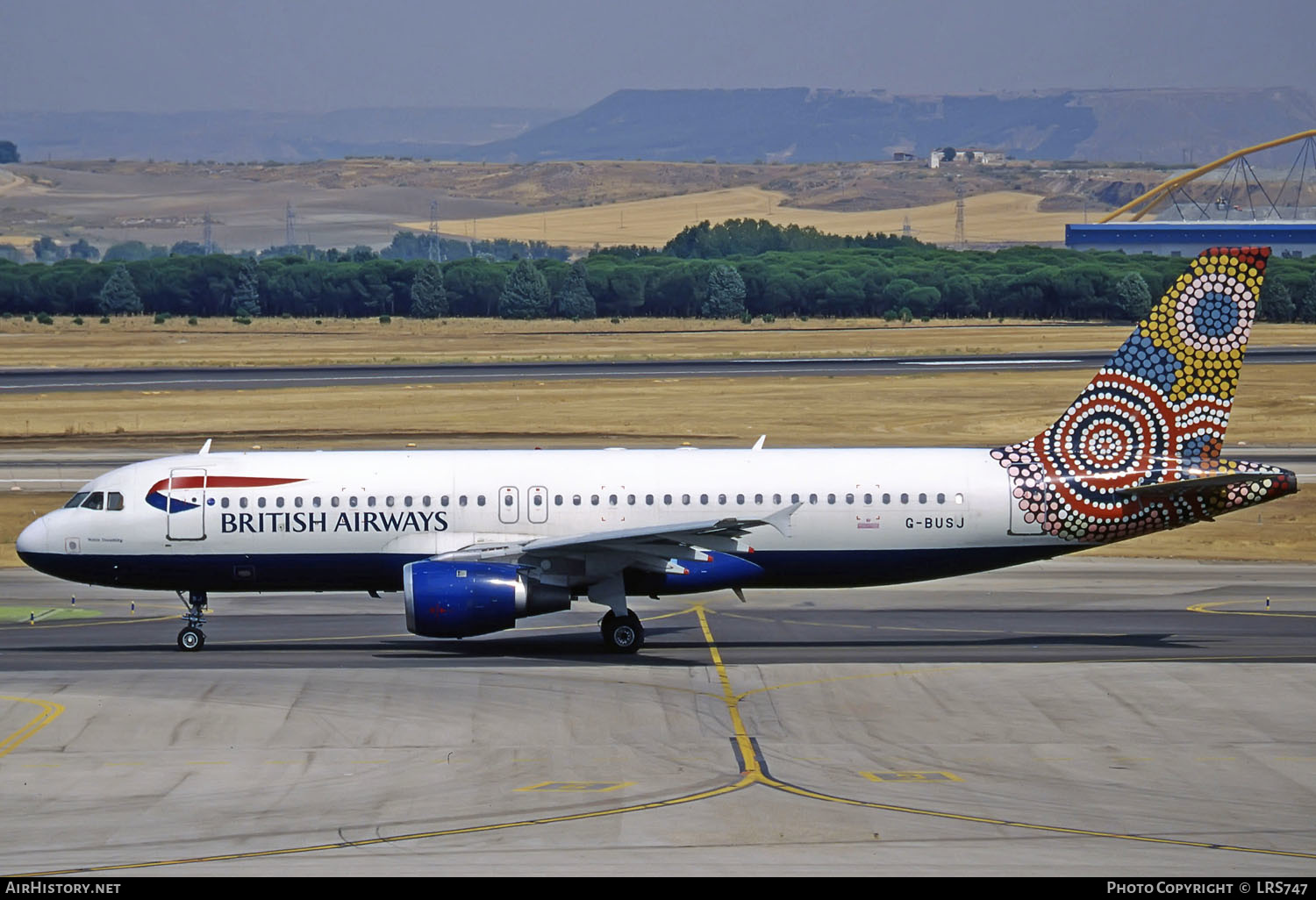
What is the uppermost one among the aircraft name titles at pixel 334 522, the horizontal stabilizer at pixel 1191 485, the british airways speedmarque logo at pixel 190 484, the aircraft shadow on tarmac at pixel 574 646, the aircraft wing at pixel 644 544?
the british airways speedmarque logo at pixel 190 484

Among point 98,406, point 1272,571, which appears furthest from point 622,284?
point 1272,571

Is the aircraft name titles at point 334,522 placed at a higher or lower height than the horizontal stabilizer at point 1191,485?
lower

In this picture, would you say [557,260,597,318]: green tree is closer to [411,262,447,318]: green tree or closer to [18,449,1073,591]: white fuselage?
[411,262,447,318]: green tree

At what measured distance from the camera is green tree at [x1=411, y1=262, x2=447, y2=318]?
14738 centimetres

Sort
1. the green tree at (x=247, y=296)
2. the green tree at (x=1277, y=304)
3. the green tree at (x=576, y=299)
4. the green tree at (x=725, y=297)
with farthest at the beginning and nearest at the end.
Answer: the green tree at (x=247, y=296) → the green tree at (x=576, y=299) → the green tree at (x=725, y=297) → the green tree at (x=1277, y=304)

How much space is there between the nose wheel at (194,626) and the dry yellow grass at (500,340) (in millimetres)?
67135

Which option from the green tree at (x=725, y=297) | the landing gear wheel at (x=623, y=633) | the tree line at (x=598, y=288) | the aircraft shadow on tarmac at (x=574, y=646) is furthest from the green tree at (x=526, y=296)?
the landing gear wheel at (x=623, y=633)

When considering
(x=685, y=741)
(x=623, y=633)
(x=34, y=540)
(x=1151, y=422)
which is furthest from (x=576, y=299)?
(x=685, y=741)

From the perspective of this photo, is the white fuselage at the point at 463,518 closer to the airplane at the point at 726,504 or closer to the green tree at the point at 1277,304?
the airplane at the point at 726,504

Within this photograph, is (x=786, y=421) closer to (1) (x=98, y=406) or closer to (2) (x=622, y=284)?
(1) (x=98, y=406)

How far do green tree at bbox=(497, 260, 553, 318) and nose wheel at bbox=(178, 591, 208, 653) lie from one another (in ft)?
357

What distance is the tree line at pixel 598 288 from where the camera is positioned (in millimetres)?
139500

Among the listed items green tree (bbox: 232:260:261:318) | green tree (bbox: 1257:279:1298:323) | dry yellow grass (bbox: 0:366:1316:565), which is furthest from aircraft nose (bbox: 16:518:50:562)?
green tree (bbox: 232:260:261:318)
